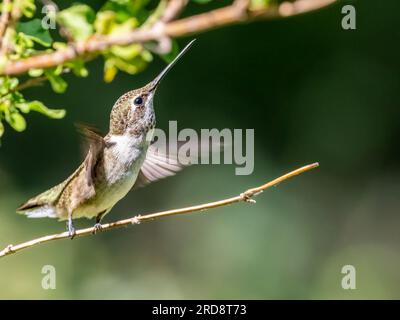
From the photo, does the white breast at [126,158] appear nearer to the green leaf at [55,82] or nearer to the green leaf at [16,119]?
the green leaf at [16,119]

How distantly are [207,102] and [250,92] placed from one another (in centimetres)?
51

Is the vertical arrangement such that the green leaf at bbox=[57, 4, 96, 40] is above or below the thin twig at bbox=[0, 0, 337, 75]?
above

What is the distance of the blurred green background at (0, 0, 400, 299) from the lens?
616cm

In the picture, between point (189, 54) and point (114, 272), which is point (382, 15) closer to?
point (189, 54)

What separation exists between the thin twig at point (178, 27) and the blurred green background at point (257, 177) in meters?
4.66

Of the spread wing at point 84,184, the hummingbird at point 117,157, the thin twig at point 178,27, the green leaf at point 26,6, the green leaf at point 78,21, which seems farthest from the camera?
the hummingbird at point 117,157

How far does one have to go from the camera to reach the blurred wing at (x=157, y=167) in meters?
2.94

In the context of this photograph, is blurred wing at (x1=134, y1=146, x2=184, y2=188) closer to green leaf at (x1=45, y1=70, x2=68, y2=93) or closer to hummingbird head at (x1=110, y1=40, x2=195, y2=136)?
hummingbird head at (x1=110, y1=40, x2=195, y2=136)

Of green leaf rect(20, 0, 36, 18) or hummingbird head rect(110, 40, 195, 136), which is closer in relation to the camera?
green leaf rect(20, 0, 36, 18)

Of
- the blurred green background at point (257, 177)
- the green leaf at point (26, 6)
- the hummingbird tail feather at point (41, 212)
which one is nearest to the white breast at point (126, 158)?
the hummingbird tail feather at point (41, 212)

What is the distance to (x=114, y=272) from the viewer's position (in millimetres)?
6215

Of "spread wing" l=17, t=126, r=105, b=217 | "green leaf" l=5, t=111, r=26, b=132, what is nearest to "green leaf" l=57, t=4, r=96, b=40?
"green leaf" l=5, t=111, r=26, b=132

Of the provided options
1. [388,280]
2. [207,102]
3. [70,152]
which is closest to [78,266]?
[70,152]

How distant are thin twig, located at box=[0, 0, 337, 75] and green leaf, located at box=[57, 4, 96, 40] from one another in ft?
0.12
